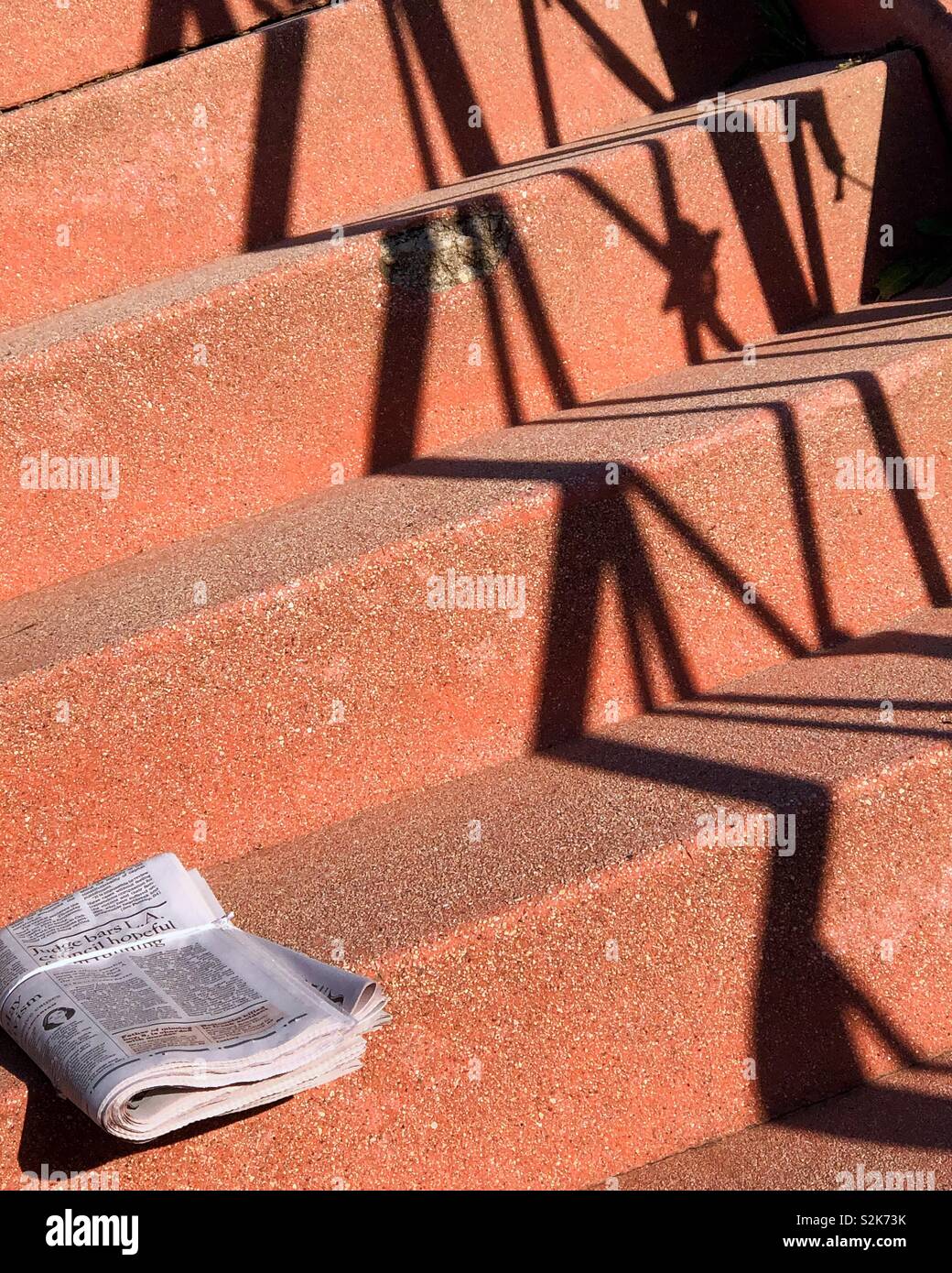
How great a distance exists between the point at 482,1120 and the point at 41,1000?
0.53 meters

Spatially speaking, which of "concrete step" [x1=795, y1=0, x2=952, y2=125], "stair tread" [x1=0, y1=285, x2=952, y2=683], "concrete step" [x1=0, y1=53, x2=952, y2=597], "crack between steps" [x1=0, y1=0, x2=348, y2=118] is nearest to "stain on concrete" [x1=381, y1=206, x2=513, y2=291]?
"concrete step" [x1=0, y1=53, x2=952, y2=597]

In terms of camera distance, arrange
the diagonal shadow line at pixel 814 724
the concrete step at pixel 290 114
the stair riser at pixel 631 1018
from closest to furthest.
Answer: the stair riser at pixel 631 1018 < the diagonal shadow line at pixel 814 724 < the concrete step at pixel 290 114

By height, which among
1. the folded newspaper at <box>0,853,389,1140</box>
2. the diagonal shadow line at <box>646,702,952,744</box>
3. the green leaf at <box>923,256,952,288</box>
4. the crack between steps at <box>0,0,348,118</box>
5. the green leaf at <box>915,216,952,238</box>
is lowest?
the folded newspaper at <box>0,853,389,1140</box>

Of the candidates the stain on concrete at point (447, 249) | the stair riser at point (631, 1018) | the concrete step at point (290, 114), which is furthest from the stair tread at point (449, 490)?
the concrete step at point (290, 114)

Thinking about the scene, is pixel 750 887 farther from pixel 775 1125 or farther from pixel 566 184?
pixel 566 184

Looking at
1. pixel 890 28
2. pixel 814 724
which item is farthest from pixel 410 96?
pixel 814 724

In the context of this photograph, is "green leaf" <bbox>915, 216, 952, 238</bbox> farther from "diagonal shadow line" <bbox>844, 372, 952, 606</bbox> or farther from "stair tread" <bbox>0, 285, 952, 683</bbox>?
"diagonal shadow line" <bbox>844, 372, 952, 606</bbox>

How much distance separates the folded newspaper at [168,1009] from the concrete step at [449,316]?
2.36 feet

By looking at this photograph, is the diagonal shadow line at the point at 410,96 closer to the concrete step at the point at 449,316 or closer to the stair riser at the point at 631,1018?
the concrete step at the point at 449,316

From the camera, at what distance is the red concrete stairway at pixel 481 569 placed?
4.82 feet

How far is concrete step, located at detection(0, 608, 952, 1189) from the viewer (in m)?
1.39
